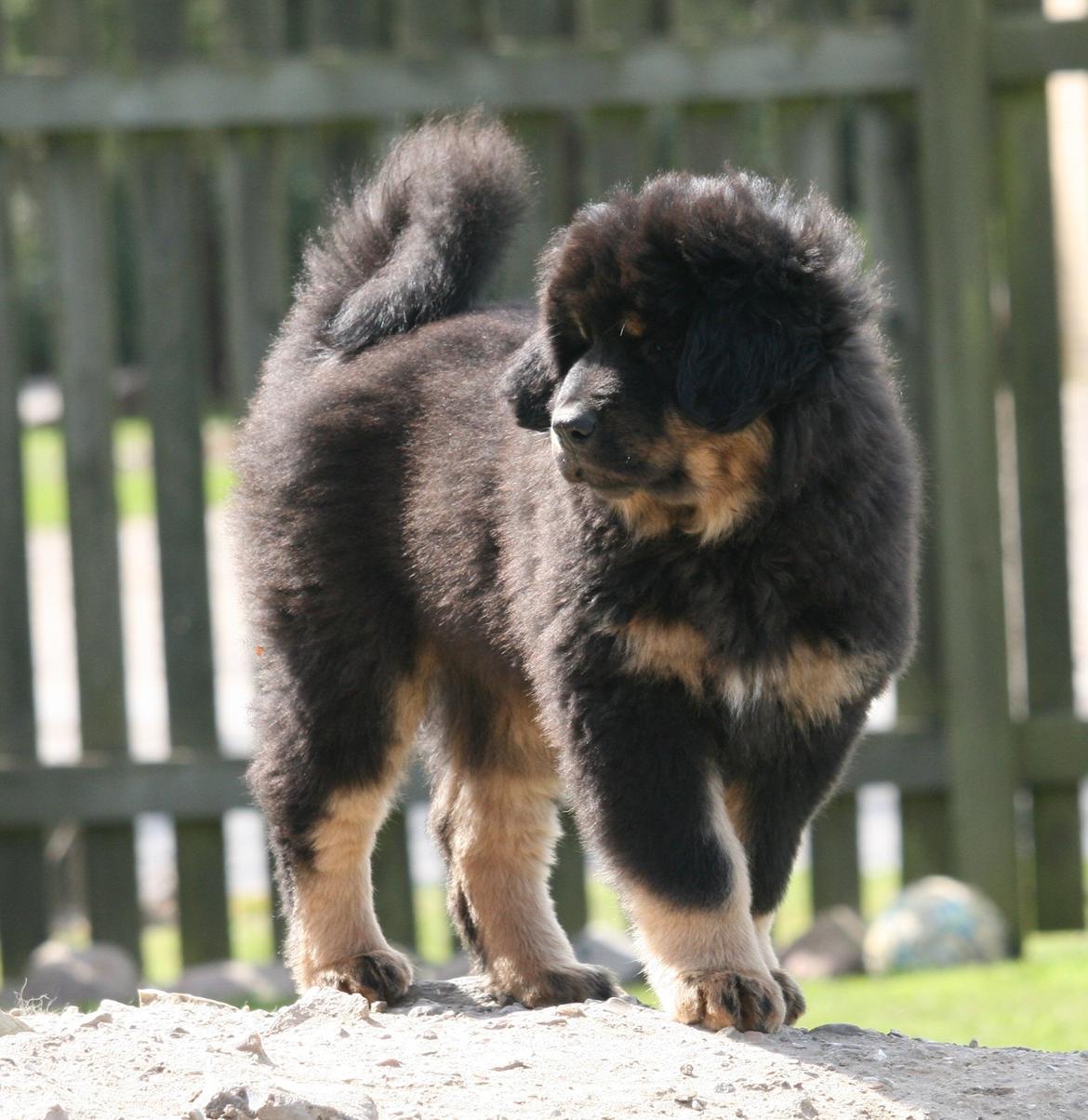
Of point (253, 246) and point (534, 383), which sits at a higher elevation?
point (253, 246)

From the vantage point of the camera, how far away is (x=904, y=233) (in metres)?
6.40

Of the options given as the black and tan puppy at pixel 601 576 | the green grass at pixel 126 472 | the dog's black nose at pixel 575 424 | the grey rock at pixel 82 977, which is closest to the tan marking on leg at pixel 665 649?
the black and tan puppy at pixel 601 576

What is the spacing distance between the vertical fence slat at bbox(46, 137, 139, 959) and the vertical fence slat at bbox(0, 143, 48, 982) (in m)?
0.20

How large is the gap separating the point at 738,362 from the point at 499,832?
4.72ft

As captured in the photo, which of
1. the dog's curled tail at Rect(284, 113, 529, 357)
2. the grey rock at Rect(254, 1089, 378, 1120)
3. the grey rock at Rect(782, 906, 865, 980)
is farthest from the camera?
the grey rock at Rect(782, 906, 865, 980)

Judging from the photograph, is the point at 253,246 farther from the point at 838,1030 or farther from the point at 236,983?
the point at 838,1030

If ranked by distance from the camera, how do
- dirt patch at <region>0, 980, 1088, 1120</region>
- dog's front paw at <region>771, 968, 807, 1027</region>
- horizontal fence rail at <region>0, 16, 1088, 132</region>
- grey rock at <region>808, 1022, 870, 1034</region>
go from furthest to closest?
1. horizontal fence rail at <region>0, 16, 1088, 132</region>
2. dog's front paw at <region>771, 968, 807, 1027</region>
3. grey rock at <region>808, 1022, 870, 1034</region>
4. dirt patch at <region>0, 980, 1088, 1120</region>

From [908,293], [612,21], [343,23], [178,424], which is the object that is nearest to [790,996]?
[908,293]

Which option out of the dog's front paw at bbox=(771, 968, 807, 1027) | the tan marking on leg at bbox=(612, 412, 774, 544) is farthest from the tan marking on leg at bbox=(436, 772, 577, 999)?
the tan marking on leg at bbox=(612, 412, 774, 544)

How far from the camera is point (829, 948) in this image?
254 inches

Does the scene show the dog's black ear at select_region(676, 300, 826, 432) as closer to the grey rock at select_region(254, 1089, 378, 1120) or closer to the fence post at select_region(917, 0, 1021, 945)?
the grey rock at select_region(254, 1089, 378, 1120)

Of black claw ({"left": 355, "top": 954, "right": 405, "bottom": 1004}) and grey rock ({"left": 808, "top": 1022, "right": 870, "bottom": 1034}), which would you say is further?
black claw ({"left": 355, "top": 954, "right": 405, "bottom": 1004})

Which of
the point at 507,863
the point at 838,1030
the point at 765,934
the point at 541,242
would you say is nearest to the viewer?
the point at 838,1030

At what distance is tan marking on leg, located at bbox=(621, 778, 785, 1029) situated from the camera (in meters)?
3.44
